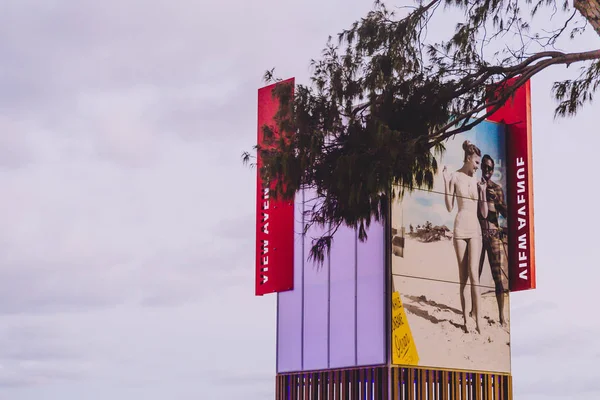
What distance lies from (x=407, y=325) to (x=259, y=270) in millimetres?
5091

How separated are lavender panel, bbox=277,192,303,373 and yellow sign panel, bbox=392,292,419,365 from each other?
10.9 ft

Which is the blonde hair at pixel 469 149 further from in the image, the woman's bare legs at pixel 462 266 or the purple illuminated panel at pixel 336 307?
the purple illuminated panel at pixel 336 307

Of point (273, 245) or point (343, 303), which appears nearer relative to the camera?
point (343, 303)

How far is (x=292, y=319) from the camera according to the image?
33.7 metres

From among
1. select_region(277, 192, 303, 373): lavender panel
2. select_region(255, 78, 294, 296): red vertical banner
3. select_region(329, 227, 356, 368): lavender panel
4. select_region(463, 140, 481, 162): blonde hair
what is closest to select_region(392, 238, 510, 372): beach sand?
select_region(329, 227, 356, 368): lavender panel

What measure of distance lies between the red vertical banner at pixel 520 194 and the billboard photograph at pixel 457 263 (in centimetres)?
23

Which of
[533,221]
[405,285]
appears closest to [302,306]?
[405,285]

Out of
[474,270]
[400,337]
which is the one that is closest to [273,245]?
[400,337]

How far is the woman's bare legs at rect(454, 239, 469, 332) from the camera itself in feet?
109

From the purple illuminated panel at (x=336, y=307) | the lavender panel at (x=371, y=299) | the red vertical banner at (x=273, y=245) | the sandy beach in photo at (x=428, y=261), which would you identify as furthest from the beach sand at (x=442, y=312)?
the red vertical banner at (x=273, y=245)

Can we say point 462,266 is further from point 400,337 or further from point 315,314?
point 315,314

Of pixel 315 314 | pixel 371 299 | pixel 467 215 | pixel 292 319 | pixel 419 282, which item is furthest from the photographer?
pixel 467 215

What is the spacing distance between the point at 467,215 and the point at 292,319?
5950 mm

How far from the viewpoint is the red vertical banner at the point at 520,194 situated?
1379 inches
